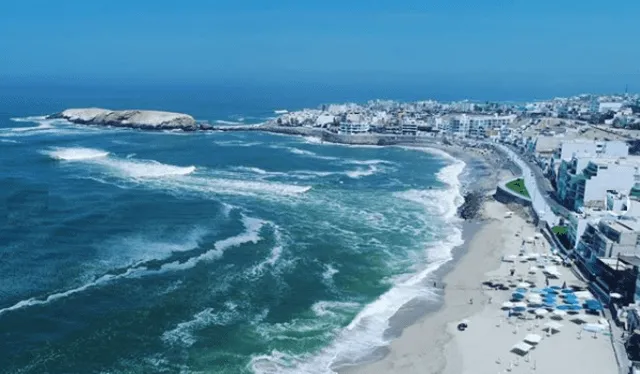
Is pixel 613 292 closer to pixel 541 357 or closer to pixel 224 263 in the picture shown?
pixel 541 357

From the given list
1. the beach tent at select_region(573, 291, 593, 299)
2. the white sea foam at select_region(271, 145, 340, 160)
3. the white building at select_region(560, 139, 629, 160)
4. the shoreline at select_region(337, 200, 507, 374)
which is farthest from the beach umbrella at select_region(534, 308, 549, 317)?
the white sea foam at select_region(271, 145, 340, 160)

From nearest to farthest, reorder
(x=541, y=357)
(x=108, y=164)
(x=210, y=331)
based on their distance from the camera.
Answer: (x=541, y=357), (x=210, y=331), (x=108, y=164)

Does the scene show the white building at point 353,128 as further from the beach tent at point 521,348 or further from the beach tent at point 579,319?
the beach tent at point 521,348

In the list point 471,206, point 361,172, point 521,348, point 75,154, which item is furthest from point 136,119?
point 521,348

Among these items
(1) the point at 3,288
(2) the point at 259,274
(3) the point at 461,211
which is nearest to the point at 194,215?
(2) the point at 259,274

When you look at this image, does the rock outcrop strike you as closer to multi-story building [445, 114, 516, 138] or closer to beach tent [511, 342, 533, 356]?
multi-story building [445, 114, 516, 138]

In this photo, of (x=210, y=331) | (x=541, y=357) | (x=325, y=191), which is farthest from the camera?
(x=325, y=191)
